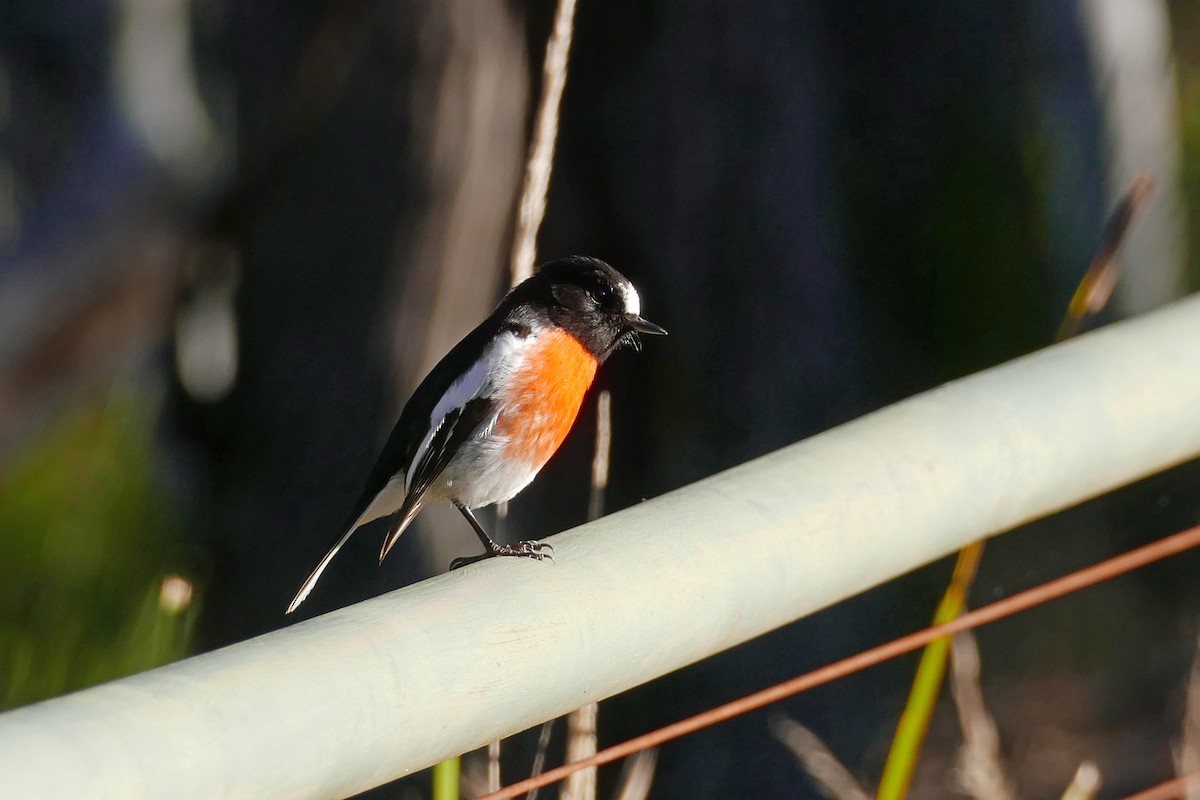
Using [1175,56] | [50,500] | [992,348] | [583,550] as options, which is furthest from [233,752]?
[1175,56]

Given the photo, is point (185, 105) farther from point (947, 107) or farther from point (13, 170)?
point (947, 107)

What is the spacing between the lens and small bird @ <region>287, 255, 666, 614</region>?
2.57 m

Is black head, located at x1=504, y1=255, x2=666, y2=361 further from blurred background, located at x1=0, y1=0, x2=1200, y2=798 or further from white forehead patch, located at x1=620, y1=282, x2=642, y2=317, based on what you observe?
blurred background, located at x1=0, y1=0, x2=1200, y2=798

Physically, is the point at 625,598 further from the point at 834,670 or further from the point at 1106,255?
the point at 1106,255

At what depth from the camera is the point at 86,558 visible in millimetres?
2609

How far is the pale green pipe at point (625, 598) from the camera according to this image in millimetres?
841

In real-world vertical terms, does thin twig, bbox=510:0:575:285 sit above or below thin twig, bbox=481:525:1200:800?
above

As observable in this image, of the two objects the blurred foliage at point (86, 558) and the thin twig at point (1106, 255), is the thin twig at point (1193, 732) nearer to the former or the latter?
the thin twig at point (1106, 255)

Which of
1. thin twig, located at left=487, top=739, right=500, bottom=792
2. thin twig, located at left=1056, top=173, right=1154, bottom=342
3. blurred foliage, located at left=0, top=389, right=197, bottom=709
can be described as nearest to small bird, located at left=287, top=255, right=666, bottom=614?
blurred foliage, located at left=0, top=389, right=197, bottom=709

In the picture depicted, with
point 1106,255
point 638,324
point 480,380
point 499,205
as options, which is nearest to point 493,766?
point 1106,255

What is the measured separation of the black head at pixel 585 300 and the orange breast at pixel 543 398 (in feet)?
0.11

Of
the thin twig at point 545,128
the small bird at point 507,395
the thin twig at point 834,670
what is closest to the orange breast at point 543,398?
the small bird at point 507,395

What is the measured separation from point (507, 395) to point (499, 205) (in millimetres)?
1062

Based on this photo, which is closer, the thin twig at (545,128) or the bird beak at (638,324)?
the thin twig at (545,128)
